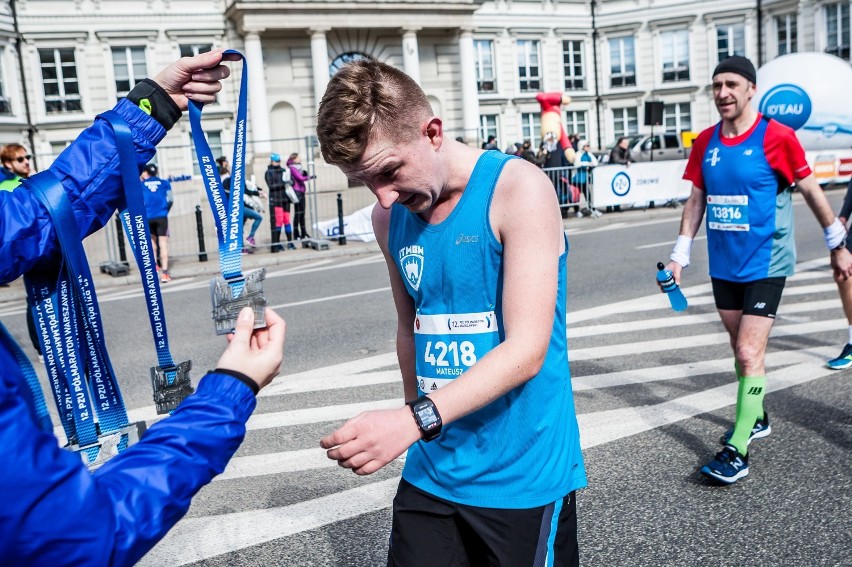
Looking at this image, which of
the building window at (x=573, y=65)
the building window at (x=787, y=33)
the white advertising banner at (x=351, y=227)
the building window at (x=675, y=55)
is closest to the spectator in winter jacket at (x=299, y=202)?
the white advertising banner at (x=351, y=227)

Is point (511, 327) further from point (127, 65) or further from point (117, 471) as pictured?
point (127, 65)

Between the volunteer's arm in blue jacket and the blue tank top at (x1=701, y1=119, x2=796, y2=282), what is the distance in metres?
3.38

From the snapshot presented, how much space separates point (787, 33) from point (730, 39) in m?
3.25

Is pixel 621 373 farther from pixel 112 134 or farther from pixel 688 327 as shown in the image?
pixel 112 134

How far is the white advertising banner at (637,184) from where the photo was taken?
19.2 metres

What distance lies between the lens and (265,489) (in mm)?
4352

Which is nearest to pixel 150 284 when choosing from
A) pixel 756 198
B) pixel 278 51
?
pixel 756 198

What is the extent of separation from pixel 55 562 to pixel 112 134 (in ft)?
3.57

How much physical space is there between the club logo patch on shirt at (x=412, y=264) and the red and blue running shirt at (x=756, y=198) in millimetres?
2614

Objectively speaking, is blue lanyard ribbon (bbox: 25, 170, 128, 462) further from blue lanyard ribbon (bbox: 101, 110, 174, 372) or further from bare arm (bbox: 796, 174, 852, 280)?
bare arm (bbox: 796, 174, 852, 280)

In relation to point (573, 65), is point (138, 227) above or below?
below

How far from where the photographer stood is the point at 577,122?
51062mm

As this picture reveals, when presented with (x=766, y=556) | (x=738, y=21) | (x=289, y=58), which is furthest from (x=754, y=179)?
(x=738, y=21)

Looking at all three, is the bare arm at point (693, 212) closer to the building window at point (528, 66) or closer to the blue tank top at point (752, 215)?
the blue tank top at point (752, 215)
